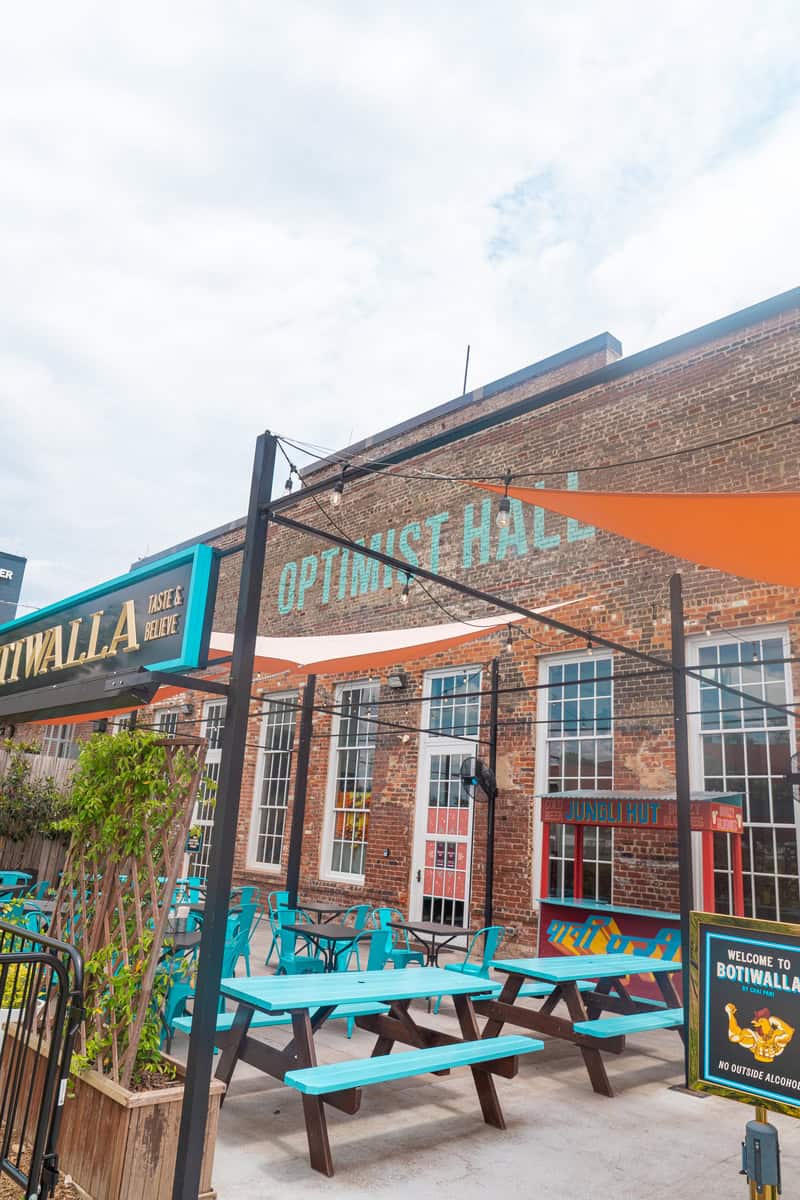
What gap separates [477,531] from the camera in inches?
407

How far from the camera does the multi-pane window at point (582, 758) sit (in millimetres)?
8102

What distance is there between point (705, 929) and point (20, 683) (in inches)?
147

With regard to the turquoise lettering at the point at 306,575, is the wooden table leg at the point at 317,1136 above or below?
below

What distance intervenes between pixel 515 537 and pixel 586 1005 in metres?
5.47

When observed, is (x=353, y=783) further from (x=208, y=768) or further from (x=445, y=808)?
(x=208, y=768)

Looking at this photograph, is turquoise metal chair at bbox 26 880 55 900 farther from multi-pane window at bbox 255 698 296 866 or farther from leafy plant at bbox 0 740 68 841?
multi-pane window at bbox 255 698 296 866

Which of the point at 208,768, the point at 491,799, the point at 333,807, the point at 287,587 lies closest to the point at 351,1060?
the point at 491,799

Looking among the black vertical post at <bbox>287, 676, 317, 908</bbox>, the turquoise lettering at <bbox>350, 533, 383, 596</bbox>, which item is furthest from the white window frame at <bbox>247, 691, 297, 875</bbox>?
the black vertical post at <bbox>287, 676, 317, 908</bbox>

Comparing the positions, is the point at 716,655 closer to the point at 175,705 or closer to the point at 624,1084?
the point at 624,1084

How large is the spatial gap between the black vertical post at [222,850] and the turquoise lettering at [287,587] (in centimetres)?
974

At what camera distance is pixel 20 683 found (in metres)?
4.60

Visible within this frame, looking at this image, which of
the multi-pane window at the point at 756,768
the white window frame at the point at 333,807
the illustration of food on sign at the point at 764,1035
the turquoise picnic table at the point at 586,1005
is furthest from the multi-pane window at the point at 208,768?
the illustration of food on sign at the point at 764,1035

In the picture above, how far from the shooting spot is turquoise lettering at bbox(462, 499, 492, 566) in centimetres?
1018

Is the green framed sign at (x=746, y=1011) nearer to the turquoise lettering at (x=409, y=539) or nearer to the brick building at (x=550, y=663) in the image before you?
the brick building at (x=550, y=663)
